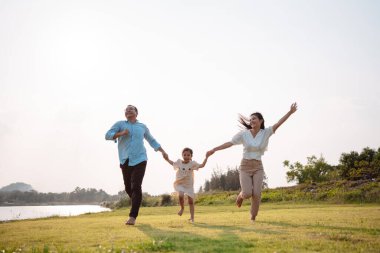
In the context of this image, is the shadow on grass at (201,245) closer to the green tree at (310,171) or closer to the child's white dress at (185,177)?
the child's white dress at (185,177)

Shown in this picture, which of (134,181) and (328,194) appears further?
(328,194)

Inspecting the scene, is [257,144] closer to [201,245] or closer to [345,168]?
[201,245]

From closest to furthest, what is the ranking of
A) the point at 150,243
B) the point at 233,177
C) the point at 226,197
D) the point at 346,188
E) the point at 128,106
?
the point at 150,243
the point at 128,106
the point at 346,188
the point at 226,197
the point at 233,177

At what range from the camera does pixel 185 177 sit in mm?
10094

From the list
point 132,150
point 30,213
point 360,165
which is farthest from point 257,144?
point 360,165

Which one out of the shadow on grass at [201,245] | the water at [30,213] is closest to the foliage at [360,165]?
the water at [30,213]

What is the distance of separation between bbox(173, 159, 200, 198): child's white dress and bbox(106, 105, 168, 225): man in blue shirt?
1.58 m

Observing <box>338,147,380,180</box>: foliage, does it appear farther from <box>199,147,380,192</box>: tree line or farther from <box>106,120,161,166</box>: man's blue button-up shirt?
<box>106,120,161,166</box>: man's blue button-up shirt

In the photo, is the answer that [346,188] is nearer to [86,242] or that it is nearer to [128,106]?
[128,106]

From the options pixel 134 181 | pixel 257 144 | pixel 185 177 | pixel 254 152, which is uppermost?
pixel 257 144

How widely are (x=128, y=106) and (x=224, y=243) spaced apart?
515 centimetres

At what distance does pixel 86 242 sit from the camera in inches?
207

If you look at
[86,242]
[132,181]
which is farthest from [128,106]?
[86,242]

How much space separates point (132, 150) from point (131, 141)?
0.76 ft
